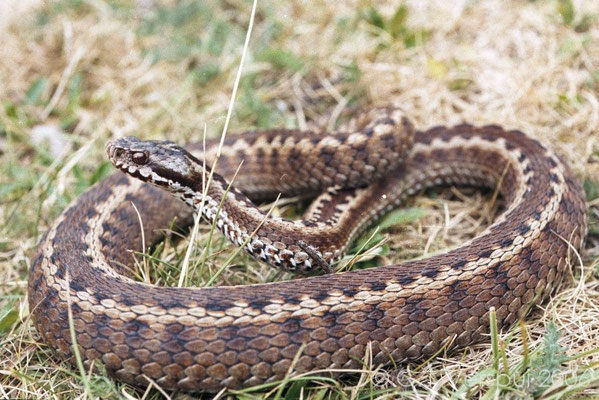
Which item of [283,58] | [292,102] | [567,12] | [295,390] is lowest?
[295,390]

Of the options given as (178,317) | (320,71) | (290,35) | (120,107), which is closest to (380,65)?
(320,71)

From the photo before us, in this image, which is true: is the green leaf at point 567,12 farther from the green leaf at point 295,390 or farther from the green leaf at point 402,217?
the green leaf at point 295,390

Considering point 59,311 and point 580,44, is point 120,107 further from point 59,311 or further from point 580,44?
point 580,44

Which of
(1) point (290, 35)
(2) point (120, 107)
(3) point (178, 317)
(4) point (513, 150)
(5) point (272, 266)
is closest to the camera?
(3) point (178, 317)

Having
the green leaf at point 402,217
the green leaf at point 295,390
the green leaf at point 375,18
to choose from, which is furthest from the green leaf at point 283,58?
the green leaf at point 295,390

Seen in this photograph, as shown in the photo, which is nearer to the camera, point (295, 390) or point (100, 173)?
point (295, 390)

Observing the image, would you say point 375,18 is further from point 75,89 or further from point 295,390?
point 295,390

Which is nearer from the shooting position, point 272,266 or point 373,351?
point 373,351

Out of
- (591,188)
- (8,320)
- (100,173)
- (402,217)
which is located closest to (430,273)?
(402,217)
